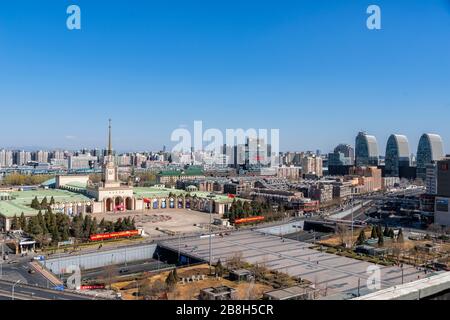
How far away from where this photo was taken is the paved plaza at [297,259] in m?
11.0

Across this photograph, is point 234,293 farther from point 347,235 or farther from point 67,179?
point 67,179

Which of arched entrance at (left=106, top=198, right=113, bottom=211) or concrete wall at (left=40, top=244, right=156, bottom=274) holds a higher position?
arched entrance at (left=106, top=198, right=113, bottom=211)

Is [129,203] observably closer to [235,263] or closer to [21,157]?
[235,263]

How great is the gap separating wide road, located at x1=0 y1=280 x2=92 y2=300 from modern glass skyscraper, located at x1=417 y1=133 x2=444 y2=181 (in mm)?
45025

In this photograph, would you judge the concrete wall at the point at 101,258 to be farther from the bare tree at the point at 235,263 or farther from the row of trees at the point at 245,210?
the row of trees at the point at 245,210

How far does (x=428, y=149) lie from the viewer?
157 ft

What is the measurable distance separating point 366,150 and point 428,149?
8.65 metres

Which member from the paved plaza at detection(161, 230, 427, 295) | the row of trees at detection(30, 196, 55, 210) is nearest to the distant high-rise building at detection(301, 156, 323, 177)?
the paved plaza at detection(161, 230, 427, 295)

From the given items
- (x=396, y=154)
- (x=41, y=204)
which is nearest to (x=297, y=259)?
(x=41, y=204)

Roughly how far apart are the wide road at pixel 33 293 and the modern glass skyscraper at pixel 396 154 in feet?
148

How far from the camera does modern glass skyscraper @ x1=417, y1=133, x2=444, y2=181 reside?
47.2m

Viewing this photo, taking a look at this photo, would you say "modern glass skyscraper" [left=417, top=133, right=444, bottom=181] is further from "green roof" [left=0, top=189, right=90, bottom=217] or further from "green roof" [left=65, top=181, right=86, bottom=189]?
"green roof" [left=0, top=189, right=90, bottom=217]

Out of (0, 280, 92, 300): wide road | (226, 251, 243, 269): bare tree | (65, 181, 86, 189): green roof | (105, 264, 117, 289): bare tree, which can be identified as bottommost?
(105, 264, 117, 289): bare tree
